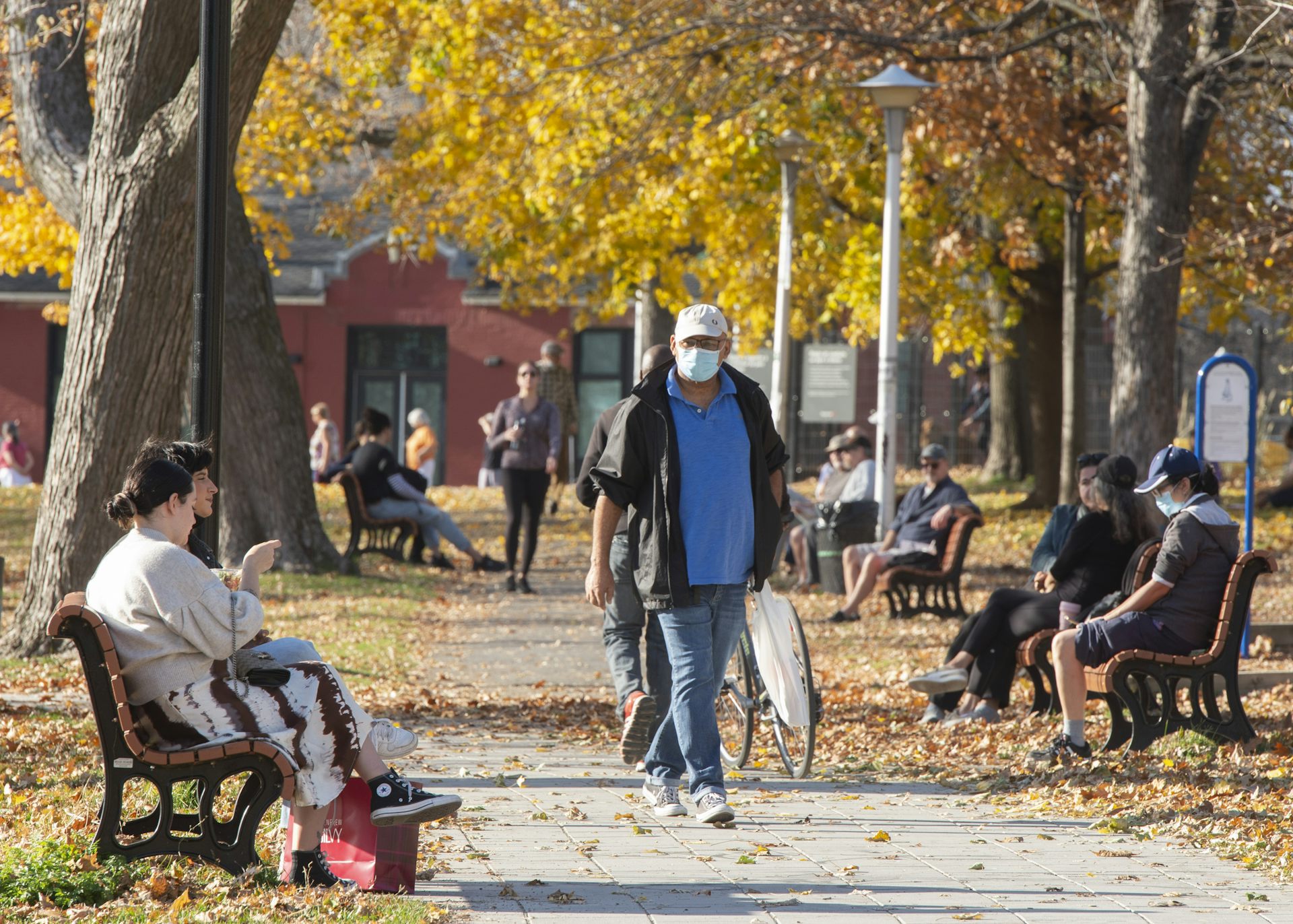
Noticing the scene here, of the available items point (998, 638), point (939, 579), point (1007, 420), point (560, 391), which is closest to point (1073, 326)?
point (560, 391)

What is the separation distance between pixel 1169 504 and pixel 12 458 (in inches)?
1079

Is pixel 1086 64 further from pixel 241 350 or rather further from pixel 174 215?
pixel 174 215

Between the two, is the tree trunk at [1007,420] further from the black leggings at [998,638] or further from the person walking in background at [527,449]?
the black leggings at [998,638]

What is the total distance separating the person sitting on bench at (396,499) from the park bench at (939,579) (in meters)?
5.11

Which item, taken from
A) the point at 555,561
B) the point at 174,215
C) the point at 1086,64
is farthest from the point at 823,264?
the point at 174,215

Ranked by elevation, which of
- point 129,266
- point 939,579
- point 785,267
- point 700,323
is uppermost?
point 785,267

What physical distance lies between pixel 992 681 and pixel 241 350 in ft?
27.8

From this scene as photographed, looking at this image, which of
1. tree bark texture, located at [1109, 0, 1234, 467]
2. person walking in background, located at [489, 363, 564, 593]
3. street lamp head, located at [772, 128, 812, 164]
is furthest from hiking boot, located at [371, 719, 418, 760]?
street lamp head, located at [772, 128, 812, 164]

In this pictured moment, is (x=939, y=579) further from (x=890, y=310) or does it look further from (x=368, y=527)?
(x=368, y=527)

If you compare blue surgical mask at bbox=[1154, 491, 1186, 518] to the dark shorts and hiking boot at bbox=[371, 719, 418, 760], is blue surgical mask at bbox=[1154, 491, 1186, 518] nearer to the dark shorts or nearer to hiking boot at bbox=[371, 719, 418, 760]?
the dark shorts

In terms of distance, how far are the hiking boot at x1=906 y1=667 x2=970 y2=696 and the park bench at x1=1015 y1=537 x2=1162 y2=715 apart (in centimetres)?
31

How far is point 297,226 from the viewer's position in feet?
119

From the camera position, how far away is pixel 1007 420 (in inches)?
987

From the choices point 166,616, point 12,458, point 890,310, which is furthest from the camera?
point 12,458
